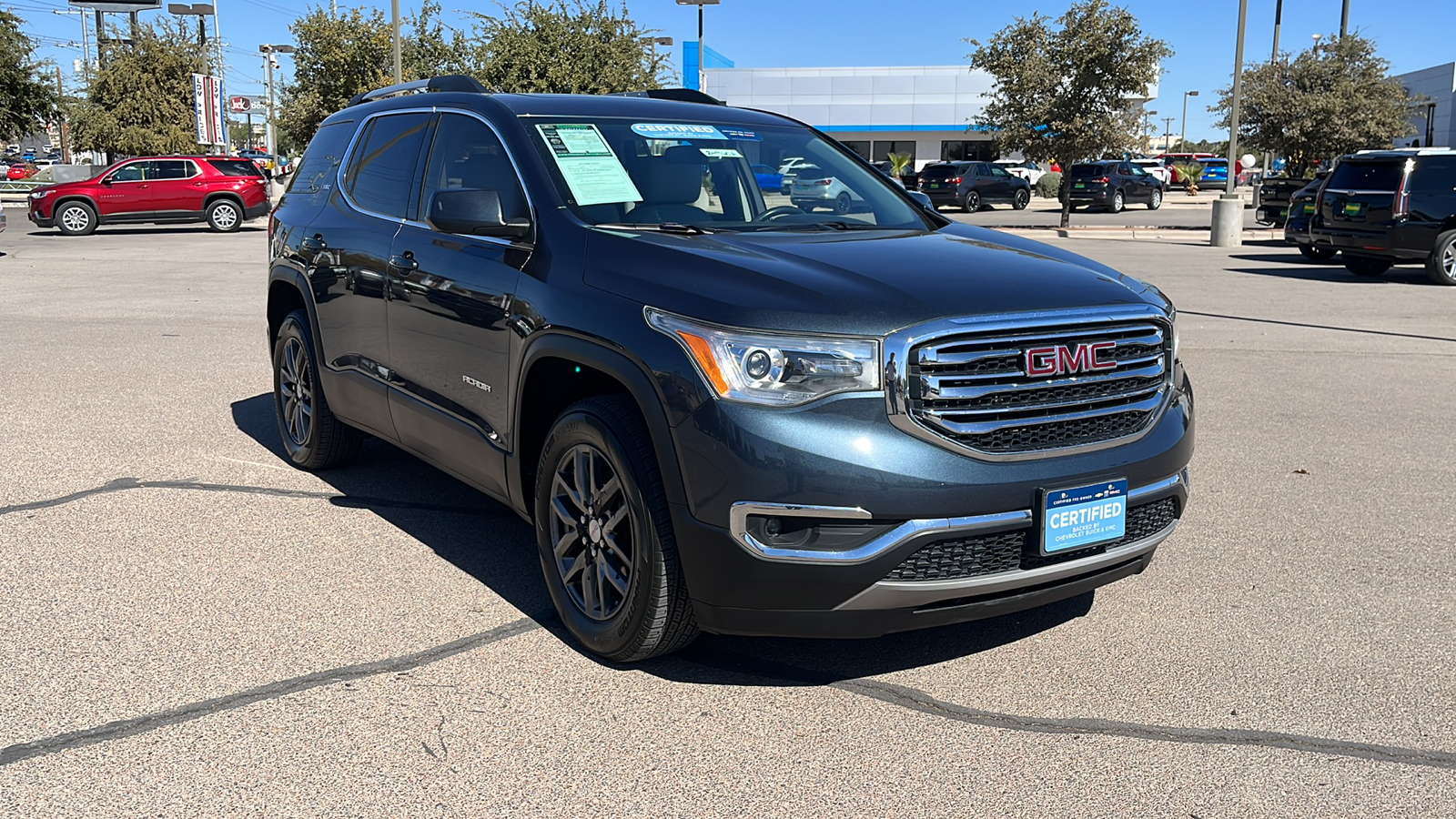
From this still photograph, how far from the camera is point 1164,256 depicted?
22.8 meters

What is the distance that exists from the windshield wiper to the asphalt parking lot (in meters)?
1.39

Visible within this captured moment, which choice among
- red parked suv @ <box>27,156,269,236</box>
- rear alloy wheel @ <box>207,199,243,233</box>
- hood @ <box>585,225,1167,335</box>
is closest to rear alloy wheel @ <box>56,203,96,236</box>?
red parked suv @ <box>27,156,269,236</box>

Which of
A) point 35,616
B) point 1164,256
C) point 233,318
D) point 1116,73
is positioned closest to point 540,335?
point 35,616

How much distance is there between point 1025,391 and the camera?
3617 millimetres

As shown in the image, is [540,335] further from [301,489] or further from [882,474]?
[301,489]

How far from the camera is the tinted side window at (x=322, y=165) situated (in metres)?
6.11

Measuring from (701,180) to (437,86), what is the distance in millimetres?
1542

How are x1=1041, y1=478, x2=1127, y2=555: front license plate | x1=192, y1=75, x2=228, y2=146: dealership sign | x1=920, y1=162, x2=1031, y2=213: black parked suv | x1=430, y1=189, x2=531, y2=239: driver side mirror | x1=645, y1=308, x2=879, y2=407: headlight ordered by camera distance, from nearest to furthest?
1. x1=645, y1=308, x2=879, y2=407: headlight
2. x1=1041, y1=478, x2=1127, y2=555: front license plate
3. x1=430, y1=189, x2=531, y2=239: driver side mirror
4. x1=192, y1=75, x2=228, y2=146: dealership sign
5. x1=920, y1=162, x2=1031, y2=213: black parked suv

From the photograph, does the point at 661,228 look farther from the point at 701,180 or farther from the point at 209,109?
the point at 209,109

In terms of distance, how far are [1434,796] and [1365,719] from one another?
18.3 inches

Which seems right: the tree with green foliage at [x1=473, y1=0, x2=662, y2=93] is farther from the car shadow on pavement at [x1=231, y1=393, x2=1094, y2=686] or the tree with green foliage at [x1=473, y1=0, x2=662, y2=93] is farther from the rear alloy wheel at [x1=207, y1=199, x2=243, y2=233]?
the car shadow on pavement at [x1=231, y1=393, x2=1094, y2=686]

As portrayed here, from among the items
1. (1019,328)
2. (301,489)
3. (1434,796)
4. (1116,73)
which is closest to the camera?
(1434,796)

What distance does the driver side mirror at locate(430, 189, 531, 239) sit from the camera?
14.0ft

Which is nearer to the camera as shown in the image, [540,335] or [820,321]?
[820,321]
